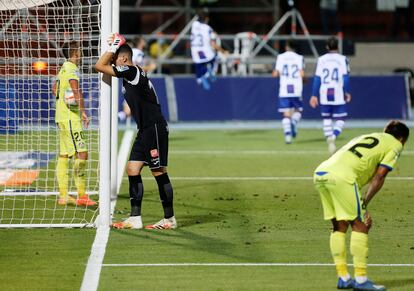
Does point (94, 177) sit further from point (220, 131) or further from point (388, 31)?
point (388, 31)

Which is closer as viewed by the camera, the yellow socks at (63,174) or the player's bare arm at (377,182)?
the player's bare arm at (377,182)

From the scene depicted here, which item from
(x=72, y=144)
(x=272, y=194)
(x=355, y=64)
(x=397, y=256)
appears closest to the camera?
(x=397, y=256)

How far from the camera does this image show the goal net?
14680 mm

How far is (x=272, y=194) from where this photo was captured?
16922 millimetres

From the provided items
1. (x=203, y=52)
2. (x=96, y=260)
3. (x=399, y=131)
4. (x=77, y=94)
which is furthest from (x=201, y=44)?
(x=399, y=131)

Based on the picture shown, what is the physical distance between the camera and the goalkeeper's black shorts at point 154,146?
43.9 feet

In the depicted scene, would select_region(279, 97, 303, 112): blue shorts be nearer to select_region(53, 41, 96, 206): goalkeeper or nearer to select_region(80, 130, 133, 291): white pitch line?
select_region(53, 41, 96, 206): goalkeeper

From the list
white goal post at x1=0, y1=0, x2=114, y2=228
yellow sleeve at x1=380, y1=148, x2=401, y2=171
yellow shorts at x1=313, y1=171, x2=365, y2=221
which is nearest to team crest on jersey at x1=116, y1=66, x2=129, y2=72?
white goal post at x1=0, y1=0, x2=114, y2=228

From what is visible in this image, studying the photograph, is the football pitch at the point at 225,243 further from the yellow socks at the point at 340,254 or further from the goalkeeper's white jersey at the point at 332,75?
the goalkeeper's white jersey at the point at 332,75

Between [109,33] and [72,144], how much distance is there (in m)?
2.30

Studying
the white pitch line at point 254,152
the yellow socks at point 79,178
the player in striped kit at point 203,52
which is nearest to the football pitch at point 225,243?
the yellow socks at point 79,178

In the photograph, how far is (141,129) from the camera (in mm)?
13500

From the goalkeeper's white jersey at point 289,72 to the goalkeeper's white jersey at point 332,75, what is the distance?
207 centimetres

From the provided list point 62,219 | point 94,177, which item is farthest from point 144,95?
point 94,177
